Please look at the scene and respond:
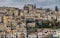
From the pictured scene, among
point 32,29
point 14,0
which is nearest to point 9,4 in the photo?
point 14,0

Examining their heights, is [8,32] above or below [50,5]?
below

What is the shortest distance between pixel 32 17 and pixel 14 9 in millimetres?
381

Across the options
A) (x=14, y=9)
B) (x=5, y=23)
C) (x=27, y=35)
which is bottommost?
(x=27, y=35)

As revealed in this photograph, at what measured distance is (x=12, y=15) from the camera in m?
3.31

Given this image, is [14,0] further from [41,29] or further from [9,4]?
[41,29]

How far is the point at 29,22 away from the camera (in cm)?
333

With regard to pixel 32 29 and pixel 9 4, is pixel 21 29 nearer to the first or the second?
pixel 32 29

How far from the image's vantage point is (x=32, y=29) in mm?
3328

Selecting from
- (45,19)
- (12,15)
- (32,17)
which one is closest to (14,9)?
(12,15)

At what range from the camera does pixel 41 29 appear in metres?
3.29

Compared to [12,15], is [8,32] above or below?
below

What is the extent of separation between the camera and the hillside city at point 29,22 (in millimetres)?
3248

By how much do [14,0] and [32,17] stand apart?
477 millimetres

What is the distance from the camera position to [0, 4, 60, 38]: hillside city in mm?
3248
